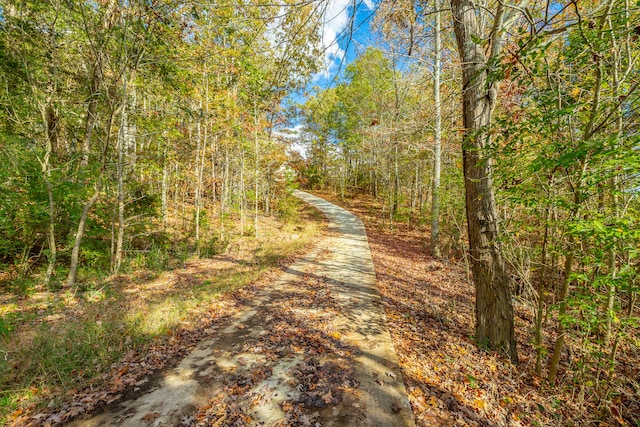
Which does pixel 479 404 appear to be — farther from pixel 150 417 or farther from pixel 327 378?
pixel 150 417

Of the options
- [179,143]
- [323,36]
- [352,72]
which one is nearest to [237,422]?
[323,36]

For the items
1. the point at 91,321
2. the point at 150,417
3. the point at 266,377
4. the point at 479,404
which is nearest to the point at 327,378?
the point at 266,377

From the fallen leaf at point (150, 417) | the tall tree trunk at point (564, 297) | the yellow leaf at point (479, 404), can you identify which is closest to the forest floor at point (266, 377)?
the fallen leaf at point (150, 417)

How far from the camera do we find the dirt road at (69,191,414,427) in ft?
8.45

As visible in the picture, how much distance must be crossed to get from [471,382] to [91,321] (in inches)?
224

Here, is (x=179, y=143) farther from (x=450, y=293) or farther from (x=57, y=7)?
(x=450, y=293)

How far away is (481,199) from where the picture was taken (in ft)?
11.4

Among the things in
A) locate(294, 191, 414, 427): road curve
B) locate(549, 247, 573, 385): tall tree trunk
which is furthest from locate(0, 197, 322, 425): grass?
locate(549, 247, 573, 385): tall tree trunk

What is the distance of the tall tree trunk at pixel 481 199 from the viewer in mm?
3334

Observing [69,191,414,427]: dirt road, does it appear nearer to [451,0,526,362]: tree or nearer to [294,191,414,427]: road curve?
[294,191,414,427]: road curve

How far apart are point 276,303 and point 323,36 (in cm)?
474

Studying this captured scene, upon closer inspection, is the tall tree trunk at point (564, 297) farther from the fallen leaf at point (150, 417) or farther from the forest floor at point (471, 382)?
the fallen leaf at point (150, 417)

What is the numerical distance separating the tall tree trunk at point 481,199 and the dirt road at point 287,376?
158cm

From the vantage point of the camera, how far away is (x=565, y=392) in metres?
3.15
